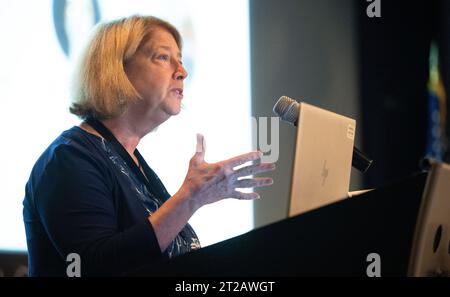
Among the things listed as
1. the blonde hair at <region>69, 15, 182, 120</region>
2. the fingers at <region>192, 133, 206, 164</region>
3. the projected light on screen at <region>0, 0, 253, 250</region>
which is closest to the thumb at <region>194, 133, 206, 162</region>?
the fingers at <region>192, 133, 206, 164</region>

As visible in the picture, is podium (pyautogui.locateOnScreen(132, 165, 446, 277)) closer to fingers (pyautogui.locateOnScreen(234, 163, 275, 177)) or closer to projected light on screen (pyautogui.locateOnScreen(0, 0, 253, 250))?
fingers (pyautogui.locateOnScreen(234, 163, 275, 177))

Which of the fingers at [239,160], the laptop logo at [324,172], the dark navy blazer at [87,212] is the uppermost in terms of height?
the fingers at [239,160]

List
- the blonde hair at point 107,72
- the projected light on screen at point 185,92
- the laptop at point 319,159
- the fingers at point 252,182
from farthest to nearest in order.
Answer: the projected light on screen at point 185,92 → the blonde hair at point 107,72 → the fingers at point 252,182 → the laptop at point 319,159

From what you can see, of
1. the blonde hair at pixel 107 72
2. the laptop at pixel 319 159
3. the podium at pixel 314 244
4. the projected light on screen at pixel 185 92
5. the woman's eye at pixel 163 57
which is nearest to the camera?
the podium at pixel 314 244

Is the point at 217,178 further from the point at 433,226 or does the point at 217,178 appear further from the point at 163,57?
the point at 163,57

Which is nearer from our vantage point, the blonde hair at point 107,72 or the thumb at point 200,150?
the thumb at point 200,150

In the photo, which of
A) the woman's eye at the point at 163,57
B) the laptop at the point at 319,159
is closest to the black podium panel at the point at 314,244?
the laptop at the point at 319,159

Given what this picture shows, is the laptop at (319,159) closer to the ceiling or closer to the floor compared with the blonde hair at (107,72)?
closer to the floor

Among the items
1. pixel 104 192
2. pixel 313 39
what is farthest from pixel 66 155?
pixel 313 39

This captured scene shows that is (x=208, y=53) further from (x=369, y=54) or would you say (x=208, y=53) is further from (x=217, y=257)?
(x=217, y=257)

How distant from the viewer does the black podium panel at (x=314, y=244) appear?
885 millimetres

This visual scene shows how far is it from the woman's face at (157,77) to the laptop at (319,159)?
22.9 inches

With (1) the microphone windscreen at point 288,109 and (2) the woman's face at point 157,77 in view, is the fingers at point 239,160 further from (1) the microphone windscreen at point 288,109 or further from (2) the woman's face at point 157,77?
(2) the woman's face at point 157,77

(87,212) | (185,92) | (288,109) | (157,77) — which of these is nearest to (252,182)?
(288,109)
